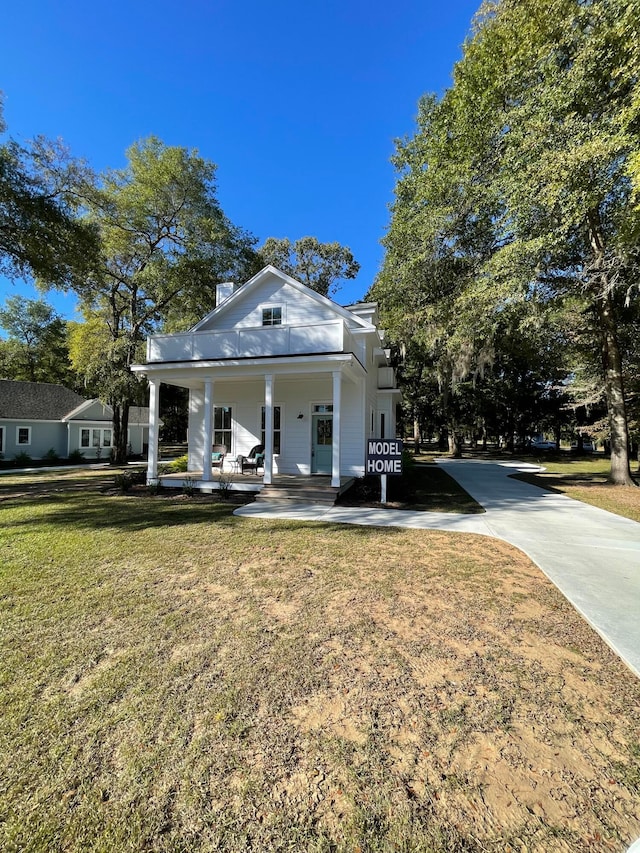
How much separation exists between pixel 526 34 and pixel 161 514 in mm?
16086

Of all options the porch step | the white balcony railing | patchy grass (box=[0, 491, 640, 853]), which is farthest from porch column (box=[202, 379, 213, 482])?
patchy grass (box=[0, 491, 640, 853])

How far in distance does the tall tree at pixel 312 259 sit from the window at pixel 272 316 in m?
21.6

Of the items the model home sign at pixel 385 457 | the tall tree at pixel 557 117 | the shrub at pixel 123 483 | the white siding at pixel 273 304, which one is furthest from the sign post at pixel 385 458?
the shrub at pixel 123 483

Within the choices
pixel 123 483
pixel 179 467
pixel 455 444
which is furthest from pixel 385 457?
pixel 455 444

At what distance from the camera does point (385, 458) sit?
9.50 metres

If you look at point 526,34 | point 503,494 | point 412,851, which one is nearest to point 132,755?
point 412,851

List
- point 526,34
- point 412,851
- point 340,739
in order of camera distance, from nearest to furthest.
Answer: point 412,851 < point 340,739 < point 526,34

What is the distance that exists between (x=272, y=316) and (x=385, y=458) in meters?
6.42

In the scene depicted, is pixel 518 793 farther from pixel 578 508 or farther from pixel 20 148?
pixel 20 148

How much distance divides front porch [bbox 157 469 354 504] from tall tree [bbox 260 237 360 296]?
25.3 m

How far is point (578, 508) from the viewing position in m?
9.38

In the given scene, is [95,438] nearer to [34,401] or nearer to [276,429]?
[34,401]

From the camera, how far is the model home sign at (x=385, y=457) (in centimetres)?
942

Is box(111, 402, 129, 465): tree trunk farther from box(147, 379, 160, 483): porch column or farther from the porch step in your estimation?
the porch step
